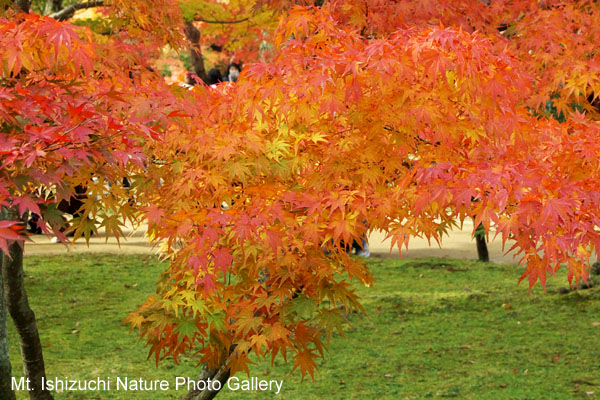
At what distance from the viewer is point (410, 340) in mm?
7688

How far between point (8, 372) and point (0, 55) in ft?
10.1

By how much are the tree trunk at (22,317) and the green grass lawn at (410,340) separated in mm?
920

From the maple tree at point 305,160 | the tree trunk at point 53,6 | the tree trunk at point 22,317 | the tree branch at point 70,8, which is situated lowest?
the tree trunk at point 22,317

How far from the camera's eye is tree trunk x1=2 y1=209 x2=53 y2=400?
5.11 metres

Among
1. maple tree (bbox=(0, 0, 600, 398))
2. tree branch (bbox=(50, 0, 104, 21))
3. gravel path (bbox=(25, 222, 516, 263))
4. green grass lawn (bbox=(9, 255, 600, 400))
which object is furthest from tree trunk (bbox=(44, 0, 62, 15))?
gravel path (bbox=(25, 222, 516, 263))

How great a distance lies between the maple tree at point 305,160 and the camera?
9.70 ft

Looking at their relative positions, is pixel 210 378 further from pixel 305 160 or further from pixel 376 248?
pixel 376 248

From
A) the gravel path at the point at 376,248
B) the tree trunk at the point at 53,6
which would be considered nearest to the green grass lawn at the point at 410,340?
the gravel path at the point at 376,248

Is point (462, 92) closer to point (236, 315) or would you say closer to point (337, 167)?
point (337, 167)

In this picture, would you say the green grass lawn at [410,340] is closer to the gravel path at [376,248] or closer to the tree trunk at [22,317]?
the tree trunk at [22,317]

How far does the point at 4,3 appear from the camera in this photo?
205 inches

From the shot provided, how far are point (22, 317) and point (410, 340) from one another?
13.7 ft

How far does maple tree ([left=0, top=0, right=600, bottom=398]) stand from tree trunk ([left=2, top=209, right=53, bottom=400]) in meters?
1.66

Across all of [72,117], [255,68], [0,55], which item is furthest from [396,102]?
[0,55]
